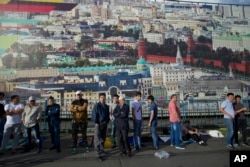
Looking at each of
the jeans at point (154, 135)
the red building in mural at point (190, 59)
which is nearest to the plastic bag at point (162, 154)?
the jeans at point (154, 135)

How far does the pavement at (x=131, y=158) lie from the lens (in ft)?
22.7

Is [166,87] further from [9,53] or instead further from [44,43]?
[9,53]

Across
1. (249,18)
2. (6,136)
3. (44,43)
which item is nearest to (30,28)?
(44,43)

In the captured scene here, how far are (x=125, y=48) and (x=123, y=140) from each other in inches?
274

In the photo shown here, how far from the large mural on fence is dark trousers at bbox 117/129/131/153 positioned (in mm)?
5934

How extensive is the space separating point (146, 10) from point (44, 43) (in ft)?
16.6

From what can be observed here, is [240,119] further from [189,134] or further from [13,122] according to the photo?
[13,122]

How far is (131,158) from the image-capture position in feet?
24.3

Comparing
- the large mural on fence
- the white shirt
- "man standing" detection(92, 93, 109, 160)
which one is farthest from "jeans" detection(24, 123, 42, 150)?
the large mural on fence

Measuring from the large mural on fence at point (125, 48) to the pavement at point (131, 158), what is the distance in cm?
540

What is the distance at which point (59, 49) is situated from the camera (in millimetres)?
13422

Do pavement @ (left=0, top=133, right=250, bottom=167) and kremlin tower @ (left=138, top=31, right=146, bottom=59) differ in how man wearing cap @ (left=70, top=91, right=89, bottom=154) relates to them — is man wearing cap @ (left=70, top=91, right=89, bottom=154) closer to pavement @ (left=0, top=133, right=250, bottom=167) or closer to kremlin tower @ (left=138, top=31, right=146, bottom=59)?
pavement @ (left=0, top=133, right=250, bottom=167)

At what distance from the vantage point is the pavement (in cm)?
691

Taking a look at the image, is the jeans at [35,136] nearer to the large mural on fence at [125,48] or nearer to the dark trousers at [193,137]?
the dark trousers at [193,137]
